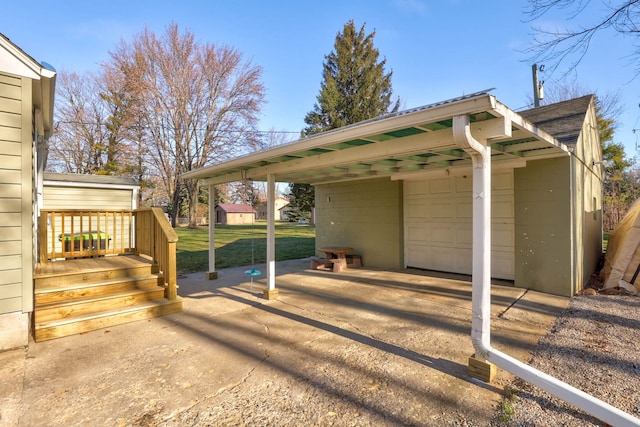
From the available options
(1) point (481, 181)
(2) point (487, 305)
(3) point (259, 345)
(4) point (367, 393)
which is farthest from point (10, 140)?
(2) point (487, 305)

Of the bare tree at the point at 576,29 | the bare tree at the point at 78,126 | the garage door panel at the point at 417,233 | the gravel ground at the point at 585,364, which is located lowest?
the gravel ground at the point at 585,364

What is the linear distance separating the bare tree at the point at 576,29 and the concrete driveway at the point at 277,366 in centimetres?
379

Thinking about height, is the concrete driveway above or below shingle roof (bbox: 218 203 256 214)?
below

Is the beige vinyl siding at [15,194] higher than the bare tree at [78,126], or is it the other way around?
the bare tree at [78,126]

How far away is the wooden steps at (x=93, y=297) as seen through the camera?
348 cm

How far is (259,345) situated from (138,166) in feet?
64.9

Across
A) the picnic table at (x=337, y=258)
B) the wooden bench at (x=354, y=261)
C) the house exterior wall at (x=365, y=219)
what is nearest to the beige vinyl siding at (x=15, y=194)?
the picnic table at (x=337, y=258)

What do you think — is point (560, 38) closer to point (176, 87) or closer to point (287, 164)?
point (287, 164)

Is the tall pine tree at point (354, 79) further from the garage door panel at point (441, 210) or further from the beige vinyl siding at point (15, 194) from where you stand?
the beige vinyl siding at point (15, 194)

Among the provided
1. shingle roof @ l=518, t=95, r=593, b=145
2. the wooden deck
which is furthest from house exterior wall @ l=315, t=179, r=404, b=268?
the wooden deck

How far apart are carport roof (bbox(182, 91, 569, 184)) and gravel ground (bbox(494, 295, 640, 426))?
6.47 feet

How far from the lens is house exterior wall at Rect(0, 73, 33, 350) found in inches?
123

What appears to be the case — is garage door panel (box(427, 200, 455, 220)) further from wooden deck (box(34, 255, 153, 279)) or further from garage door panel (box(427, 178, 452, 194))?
wooden deck (box(34, 255, 153, 279))

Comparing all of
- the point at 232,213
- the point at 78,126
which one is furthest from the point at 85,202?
the point at 232,213
